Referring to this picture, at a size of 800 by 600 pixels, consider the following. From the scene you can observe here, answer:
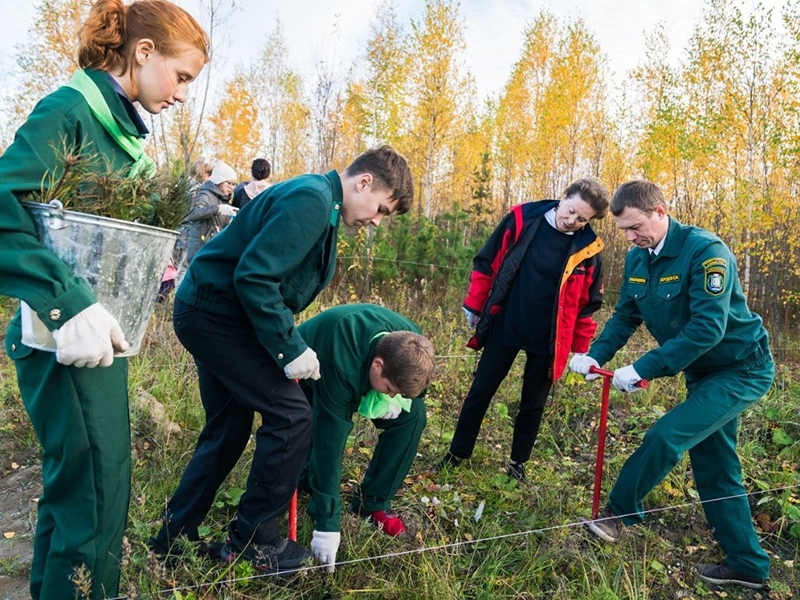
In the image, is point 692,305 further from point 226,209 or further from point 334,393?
point 226,209

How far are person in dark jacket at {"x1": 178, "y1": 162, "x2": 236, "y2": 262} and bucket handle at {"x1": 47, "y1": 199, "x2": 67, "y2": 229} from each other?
4983 mm

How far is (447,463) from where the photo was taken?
358cm

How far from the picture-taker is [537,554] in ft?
8.90

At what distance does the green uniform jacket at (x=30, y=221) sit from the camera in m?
1.19

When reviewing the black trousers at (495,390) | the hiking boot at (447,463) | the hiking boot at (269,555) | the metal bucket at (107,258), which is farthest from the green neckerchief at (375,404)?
the metal bucket at (107,258)

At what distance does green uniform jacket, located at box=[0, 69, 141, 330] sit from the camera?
1187 mm

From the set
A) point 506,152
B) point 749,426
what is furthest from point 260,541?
point 506,152

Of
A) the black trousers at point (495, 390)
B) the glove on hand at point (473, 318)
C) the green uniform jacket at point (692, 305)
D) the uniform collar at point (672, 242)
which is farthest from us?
the glove on hand at point (473, 318)

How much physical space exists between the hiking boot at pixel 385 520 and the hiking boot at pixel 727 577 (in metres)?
1.56

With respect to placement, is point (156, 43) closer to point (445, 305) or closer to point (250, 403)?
point (250, 403)

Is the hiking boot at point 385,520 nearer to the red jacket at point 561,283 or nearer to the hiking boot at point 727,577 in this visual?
the red jacket at point 561,283

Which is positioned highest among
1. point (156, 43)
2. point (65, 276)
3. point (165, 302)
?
point (156, 43)

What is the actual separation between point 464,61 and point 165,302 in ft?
37.2

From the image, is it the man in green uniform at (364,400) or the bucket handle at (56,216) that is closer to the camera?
the bucket handle at (56,216)
